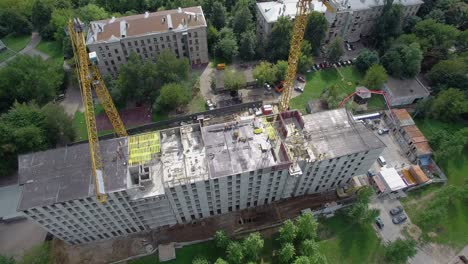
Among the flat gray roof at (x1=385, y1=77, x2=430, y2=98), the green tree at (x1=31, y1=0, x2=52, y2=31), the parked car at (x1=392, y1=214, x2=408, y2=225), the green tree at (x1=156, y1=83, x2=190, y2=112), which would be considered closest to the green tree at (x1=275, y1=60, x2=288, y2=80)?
the green tree at (x1=156, y1=83, x2=190, y2=112)

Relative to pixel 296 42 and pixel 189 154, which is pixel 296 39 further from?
pixel 189 154

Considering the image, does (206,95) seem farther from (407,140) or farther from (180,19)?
(407,140)

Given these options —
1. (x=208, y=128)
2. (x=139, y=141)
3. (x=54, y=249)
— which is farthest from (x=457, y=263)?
(x=54, y=249)

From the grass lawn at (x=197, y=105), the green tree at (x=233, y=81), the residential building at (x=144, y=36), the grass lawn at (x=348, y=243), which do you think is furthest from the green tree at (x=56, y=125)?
the grass lawn at (x=348, y=243)

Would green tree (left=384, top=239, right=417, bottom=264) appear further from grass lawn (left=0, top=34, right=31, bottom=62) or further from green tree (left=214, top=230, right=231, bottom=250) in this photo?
grass lawn (left=0, top=34, right=31, bottom=62)

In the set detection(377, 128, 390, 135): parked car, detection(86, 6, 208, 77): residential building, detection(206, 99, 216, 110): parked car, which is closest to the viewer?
detection(377, 128, 390, 135): parked car

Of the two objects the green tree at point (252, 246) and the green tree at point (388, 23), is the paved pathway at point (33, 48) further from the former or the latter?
the green tree at point (388, 23)

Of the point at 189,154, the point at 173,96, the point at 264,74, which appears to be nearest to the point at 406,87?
the point at 264,74
